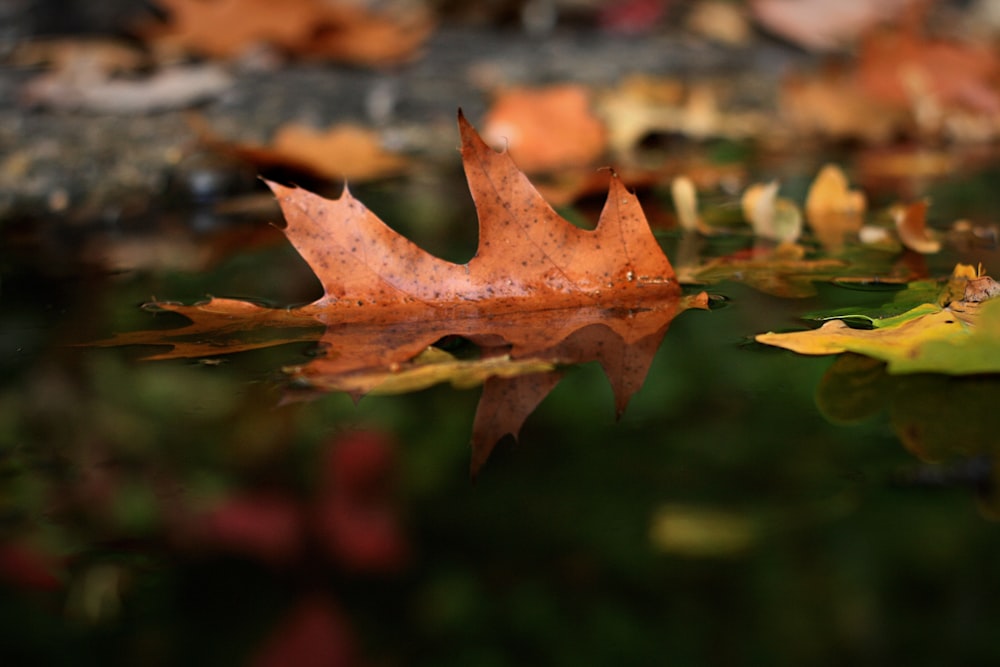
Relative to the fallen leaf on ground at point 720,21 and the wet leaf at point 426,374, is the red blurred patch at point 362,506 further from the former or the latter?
the fallen leaf on ground at point 720,21

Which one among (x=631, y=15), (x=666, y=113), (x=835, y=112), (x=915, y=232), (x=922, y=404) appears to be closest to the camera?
(x=922, y=404)

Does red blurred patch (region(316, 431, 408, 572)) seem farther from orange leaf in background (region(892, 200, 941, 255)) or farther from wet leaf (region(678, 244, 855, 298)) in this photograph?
orange leaf in background (region(892, 200, 941, 255))

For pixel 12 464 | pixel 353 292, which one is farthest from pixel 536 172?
pixel 12 464

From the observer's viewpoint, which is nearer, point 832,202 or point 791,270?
point 791,270

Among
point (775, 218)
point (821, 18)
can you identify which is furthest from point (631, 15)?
point (775, 218)

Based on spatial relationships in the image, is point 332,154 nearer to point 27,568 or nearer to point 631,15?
point 27,568

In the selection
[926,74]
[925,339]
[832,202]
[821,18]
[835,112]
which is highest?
[821,18]
